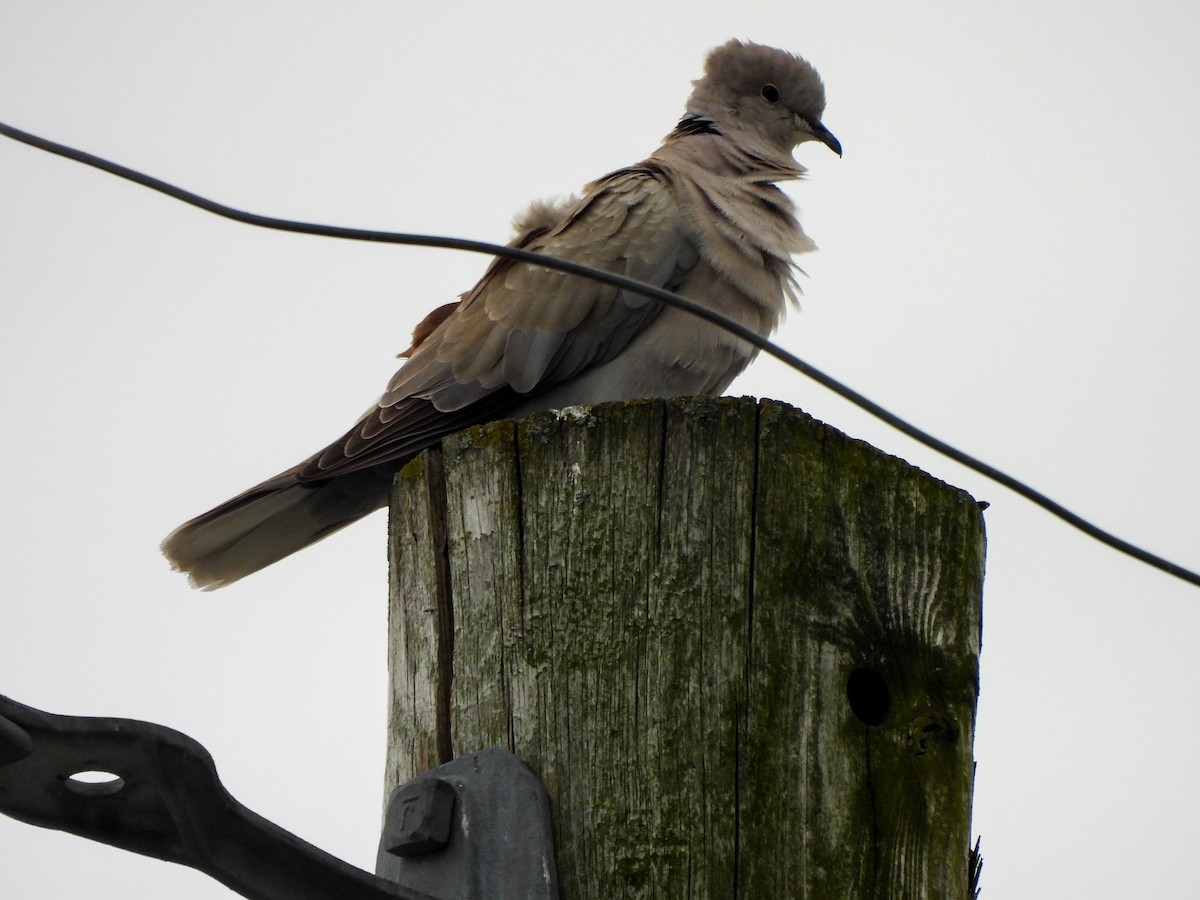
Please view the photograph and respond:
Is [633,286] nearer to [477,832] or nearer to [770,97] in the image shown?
[477,832]

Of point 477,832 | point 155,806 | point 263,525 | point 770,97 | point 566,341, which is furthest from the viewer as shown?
point 770,97

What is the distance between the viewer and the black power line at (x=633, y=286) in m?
2.15

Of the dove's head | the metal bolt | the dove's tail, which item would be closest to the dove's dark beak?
the dove's head

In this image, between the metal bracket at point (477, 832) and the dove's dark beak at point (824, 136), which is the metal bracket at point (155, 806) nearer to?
the metal bracket at point (477, 832)

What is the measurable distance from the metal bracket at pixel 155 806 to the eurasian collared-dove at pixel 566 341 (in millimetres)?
1965

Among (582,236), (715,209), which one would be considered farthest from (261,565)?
(715,209)

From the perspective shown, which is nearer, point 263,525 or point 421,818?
point 421,818

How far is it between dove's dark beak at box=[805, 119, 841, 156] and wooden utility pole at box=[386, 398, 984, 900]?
3.40m

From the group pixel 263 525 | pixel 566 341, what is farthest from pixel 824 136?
pixel 263 525

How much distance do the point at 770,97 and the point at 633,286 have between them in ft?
11.4

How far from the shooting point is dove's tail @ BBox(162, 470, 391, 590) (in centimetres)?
386

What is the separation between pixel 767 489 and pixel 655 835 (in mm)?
558

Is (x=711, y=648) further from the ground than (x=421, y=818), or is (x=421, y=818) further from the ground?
(x=711, y=648)

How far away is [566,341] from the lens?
408 centimetres
